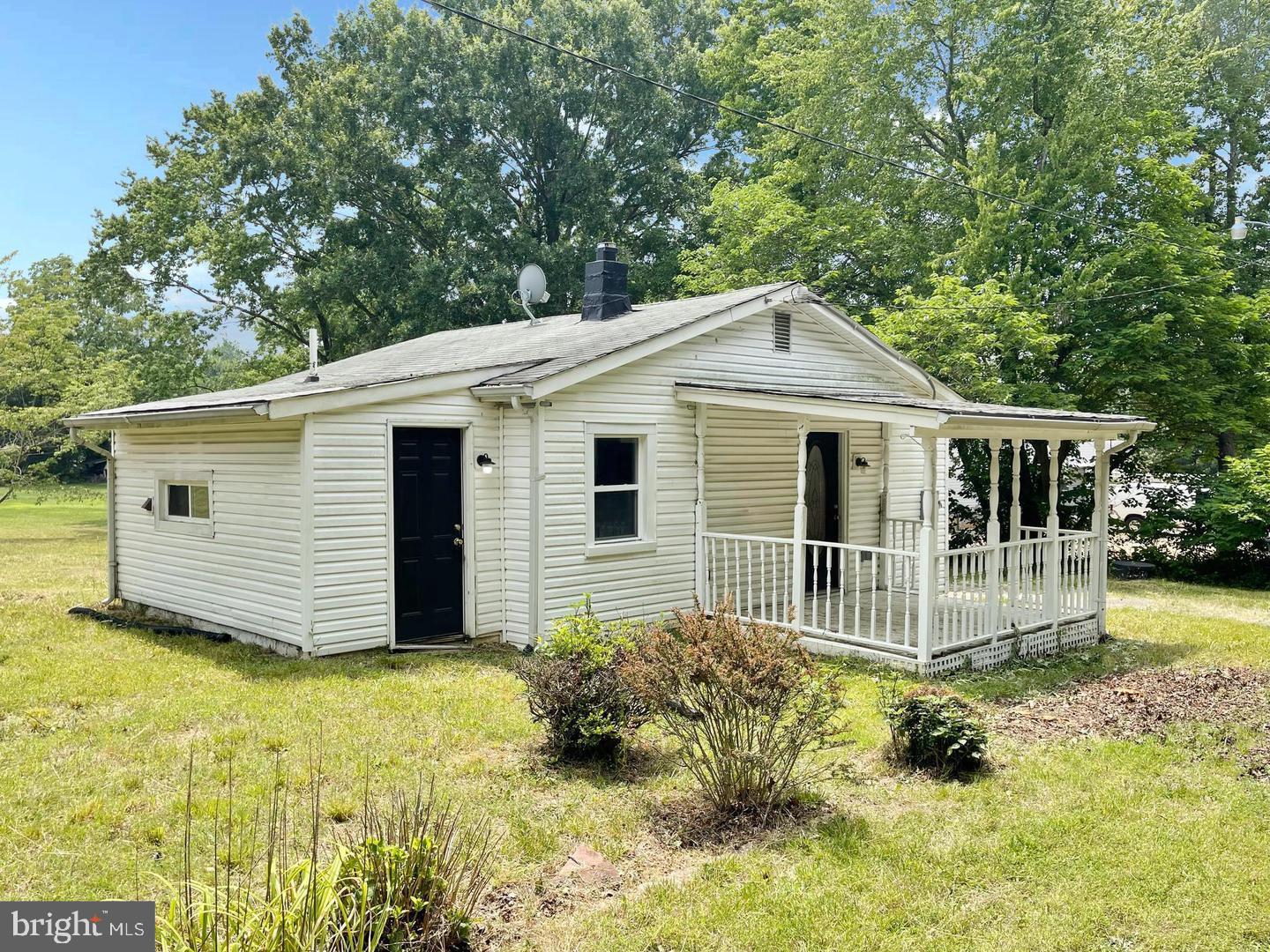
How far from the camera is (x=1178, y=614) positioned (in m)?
11.8

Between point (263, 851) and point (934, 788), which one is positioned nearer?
point (263, 851)

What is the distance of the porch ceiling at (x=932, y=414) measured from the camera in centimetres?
775

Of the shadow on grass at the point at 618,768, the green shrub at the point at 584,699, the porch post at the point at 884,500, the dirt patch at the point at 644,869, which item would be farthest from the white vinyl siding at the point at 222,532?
the porch post at the point at 884,500

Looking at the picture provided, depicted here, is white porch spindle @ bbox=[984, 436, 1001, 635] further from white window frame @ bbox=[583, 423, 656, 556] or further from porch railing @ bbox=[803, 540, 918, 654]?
white window frame @ bbox=[583, 423, 656, 556]

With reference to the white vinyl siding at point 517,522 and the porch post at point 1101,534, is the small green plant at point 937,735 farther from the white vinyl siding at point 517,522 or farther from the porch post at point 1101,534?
the porch post at point 1101,534

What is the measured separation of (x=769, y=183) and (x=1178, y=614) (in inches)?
632

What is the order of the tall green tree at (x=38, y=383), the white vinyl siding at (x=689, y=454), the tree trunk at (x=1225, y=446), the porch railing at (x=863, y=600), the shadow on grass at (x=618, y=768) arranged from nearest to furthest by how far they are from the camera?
the shadow on grass at (x=618, y=768) < the porch railing at (x=863, y=600) < the white vinyl siding at (x=689, y=454) < the tree trunk at (x=1225, y=446) < the tall green tree at (x=38, y=383)

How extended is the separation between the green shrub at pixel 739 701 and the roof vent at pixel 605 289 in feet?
27.2

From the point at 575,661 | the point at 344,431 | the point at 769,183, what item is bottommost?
the point at 575,661

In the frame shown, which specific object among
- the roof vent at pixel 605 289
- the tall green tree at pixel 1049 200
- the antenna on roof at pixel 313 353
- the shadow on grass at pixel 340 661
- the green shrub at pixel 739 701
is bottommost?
the shadow on grass at pixel 340 661

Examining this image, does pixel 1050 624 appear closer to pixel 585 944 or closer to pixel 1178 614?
pixel 1178 614

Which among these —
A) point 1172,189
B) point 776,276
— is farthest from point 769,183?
point 1172,189

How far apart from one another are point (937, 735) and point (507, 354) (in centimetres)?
712

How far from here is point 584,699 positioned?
5613 mm
